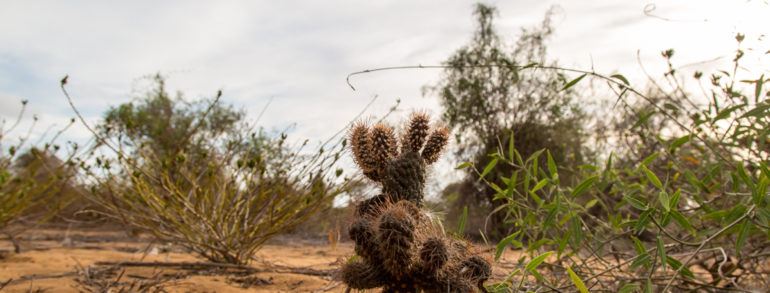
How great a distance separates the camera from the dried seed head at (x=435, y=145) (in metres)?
1.71

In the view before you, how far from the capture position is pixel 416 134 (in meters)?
1.68

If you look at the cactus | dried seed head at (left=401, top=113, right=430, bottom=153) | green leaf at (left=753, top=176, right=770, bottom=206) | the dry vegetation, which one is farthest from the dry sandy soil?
green leaf at (left=753, top=176, right=770, bottom=206)

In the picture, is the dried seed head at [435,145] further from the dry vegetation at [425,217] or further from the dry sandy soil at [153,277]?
the dry sandy soil at [153,277]

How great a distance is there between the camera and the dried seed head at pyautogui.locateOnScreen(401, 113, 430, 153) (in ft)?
5.50

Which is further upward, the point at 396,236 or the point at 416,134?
the point at 416,134

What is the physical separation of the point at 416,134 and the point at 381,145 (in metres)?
0.14

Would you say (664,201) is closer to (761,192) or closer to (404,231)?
(761,192)

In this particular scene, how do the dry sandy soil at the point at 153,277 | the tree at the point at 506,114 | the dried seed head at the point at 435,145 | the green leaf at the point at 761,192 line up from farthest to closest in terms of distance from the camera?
the tree at the point at 506,114
the dry sandy soil at the point at 153,277
the dried seed head at the point at 435,145
the green leaf at the point at 761,192

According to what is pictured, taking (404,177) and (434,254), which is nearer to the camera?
(434,254)

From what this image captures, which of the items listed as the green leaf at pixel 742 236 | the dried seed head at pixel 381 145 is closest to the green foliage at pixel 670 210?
the green leaf at pixel 742 236

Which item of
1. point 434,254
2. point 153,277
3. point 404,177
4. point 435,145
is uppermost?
point 435,145

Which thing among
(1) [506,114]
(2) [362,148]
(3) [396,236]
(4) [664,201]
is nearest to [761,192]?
(4) [664,201]

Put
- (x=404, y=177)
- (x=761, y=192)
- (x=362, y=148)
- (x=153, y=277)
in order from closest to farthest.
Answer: (x=761, y=192), (x=404, y=177), (x=362, y=148), (x=153, y=277)

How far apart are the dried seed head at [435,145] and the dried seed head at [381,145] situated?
0.46ft
